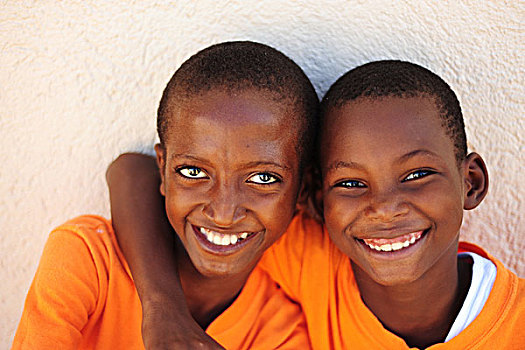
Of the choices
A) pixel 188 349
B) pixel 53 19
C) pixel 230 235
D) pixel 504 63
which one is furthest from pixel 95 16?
pixel 504 63

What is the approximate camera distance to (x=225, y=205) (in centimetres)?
157

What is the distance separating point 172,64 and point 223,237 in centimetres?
67

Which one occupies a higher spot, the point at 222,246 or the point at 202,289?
the point at 222,246

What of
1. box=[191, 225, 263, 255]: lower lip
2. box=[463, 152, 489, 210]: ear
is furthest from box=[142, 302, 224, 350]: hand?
box=[463, 152, 489, 210]: ear

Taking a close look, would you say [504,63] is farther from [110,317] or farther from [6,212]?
[6,212]

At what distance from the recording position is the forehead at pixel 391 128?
5.19 ft

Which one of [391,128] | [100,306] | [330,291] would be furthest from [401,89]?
[100,306]

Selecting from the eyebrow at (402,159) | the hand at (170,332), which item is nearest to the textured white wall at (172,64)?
the eyebrow at (402,159)

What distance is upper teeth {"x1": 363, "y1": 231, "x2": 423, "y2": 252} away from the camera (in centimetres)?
165

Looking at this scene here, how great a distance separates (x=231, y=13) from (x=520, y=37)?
35.8 inches

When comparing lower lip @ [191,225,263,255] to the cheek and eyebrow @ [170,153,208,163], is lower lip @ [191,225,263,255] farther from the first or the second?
eyebrow @ [170,153,208,163]

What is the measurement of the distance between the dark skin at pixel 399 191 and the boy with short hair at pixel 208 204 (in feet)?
0.41

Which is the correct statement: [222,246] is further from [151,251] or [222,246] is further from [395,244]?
[395,244]

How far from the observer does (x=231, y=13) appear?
201 centimetres
